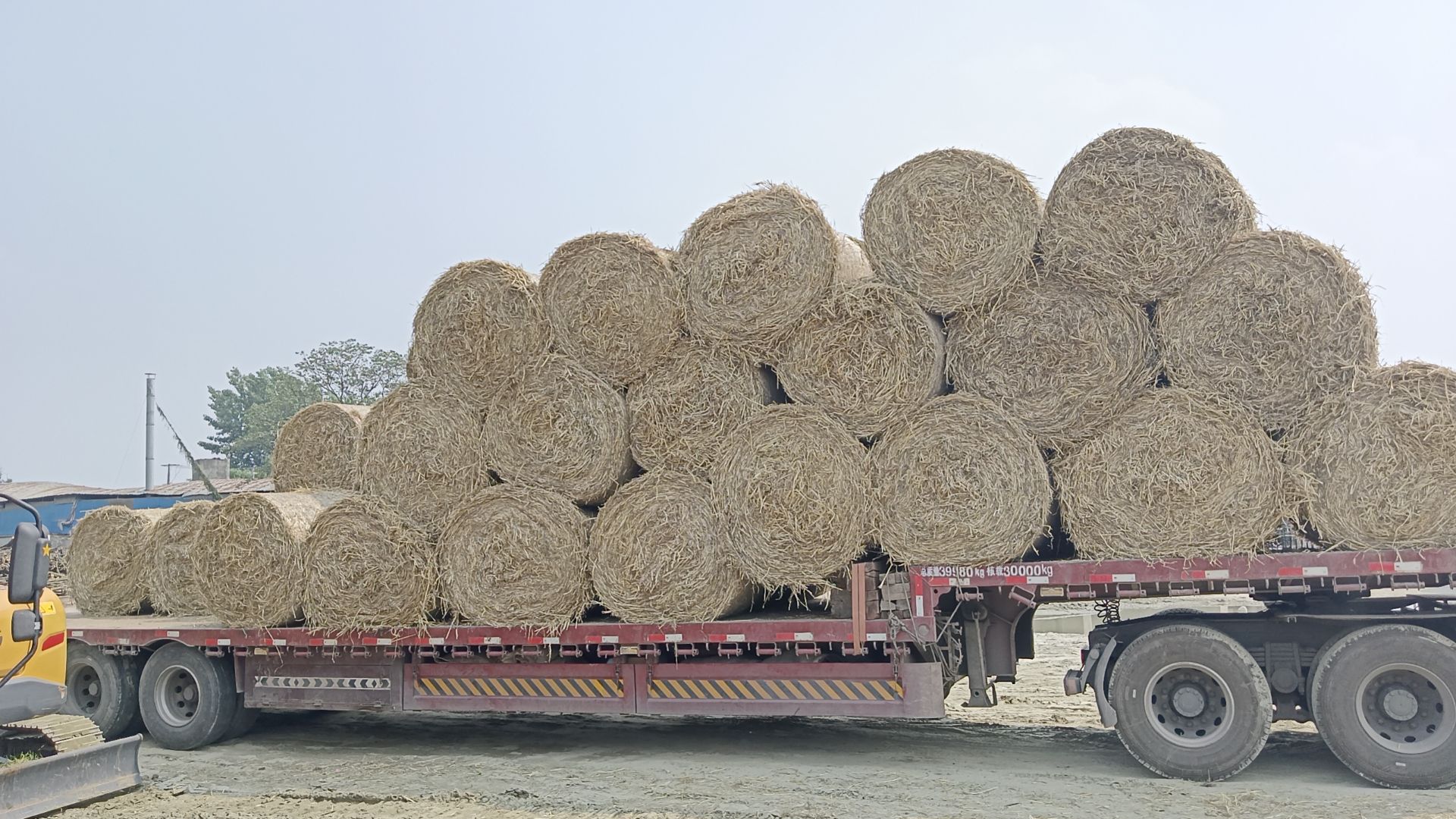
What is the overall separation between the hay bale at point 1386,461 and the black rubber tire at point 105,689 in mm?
9504

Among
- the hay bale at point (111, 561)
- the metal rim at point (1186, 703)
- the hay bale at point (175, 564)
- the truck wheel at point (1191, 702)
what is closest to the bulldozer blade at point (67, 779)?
the hay bale at point (175, 564)

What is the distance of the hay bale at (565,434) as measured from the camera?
827 cm

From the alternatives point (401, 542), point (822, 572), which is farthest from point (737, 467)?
point (401, 542)

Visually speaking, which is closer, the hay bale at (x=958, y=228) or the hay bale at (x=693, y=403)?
the hay bale at (x=958, y=228)

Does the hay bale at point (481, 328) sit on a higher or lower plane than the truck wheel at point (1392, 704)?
higher

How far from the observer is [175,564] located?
34.7ft

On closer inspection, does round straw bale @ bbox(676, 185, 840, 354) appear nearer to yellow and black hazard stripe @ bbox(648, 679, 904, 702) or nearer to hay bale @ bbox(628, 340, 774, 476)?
hay bale @ bbox(628, 340, 774, 476)

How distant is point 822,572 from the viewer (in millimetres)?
7738

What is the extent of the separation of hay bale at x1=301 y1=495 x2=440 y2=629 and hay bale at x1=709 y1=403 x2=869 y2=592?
2.50 m

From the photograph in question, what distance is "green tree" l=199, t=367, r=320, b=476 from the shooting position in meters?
51.3

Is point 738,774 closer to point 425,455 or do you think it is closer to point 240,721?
point 425,455

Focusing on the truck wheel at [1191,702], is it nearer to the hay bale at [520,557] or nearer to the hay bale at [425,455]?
the hay bale at [520,557]

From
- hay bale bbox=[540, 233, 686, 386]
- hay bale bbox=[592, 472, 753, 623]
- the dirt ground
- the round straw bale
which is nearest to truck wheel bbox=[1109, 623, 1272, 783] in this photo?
the dirt ground

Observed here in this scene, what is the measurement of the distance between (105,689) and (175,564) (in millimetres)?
1215
